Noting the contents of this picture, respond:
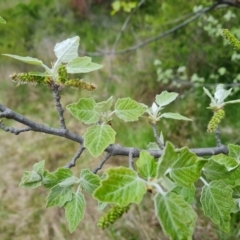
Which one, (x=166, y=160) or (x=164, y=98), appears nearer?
(x=166, y=160)

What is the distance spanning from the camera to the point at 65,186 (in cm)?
58

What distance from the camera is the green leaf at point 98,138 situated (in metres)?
0.53

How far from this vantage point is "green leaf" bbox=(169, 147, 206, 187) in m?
0.44

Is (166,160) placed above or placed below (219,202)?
above

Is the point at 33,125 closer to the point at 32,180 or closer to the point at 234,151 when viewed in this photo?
the point at 32,180

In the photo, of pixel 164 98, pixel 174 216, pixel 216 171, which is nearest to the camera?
Answer: pixel 174 216

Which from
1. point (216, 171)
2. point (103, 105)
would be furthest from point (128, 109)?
point (216, 171)

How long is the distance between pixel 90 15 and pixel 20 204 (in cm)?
236

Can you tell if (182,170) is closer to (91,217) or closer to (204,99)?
(91,217)

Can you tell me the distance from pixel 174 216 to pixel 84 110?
23 centimetres

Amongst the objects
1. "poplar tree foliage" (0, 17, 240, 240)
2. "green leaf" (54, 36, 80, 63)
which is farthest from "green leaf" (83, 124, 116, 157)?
"green leaf" (54, 36, 80, 63)

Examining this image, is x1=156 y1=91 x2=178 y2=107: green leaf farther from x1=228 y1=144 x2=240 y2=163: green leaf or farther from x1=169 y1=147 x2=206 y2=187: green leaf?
x1=169 y1=147 x2=206 y2=187: green leaf

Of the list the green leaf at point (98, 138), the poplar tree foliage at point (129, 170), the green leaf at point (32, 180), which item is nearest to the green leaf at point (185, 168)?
the poplar tree foliage at point (129, 170)

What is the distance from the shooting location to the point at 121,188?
0.41 metres
